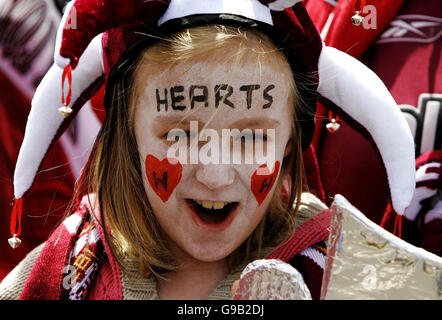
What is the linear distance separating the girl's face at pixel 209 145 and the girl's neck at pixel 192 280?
0.20 ft

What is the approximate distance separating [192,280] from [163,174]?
21 centimetres

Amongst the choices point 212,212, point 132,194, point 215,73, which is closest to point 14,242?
point 132,194

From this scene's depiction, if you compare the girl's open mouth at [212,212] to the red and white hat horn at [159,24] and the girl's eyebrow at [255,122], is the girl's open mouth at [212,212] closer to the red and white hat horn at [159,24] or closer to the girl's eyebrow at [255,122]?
the girl's eyebrow at [255,122]

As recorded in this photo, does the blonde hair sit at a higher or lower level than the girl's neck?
higher

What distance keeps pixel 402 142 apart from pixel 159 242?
0.42m

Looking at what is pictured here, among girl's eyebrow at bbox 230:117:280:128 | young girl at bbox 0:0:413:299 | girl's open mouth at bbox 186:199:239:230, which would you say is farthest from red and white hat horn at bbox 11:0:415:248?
girl's open mouth at bbox 186:199:239:230

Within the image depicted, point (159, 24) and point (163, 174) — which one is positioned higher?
point (159, 24)

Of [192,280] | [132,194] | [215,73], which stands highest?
[215,73]

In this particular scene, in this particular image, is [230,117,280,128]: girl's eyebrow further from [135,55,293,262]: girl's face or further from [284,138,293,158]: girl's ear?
[284,138,293,158]: girl's ear

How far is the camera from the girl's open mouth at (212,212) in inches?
33.9

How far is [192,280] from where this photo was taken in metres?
0.96

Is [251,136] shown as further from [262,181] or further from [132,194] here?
[132,194]

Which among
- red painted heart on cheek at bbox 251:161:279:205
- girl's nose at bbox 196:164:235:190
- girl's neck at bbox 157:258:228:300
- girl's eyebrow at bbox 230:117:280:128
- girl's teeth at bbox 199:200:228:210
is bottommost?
Result: girl's neck at bbox 157:258:228:300

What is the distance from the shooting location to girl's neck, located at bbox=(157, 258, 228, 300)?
3.11 ft
